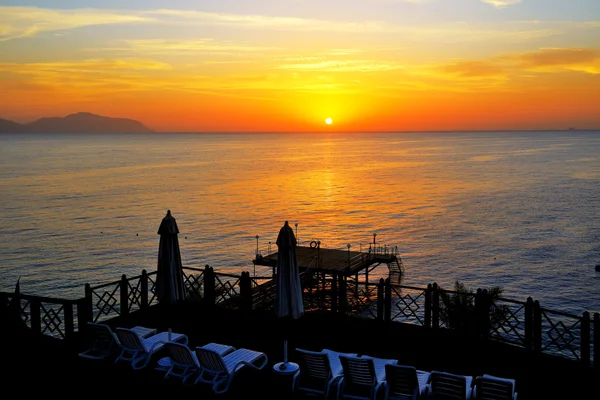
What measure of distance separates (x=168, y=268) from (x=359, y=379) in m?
6.35

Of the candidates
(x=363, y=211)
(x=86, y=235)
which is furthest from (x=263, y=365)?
(x=363, y=211)

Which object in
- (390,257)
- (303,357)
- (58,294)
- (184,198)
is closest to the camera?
(303,357)

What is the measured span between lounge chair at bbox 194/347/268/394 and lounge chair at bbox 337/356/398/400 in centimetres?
209

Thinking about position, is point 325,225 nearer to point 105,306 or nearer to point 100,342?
point 105,306

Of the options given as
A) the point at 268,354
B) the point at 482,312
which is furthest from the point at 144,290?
the point at 482,312

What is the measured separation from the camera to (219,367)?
10375 mm

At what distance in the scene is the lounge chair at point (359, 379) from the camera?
376 inches

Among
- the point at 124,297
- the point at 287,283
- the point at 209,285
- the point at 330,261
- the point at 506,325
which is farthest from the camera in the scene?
the point at 330,261

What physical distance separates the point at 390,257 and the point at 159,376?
32.3m

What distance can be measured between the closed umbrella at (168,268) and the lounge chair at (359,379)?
19.0ft

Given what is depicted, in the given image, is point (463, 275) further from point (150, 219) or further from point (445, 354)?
point (150, 219)

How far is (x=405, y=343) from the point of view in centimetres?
1306

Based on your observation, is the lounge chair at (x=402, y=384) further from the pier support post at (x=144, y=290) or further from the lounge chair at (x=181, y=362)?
the pier support post at (x=144, y=290)

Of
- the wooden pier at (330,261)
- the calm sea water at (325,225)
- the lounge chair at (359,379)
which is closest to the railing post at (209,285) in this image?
the lounge chair at (359,379)
